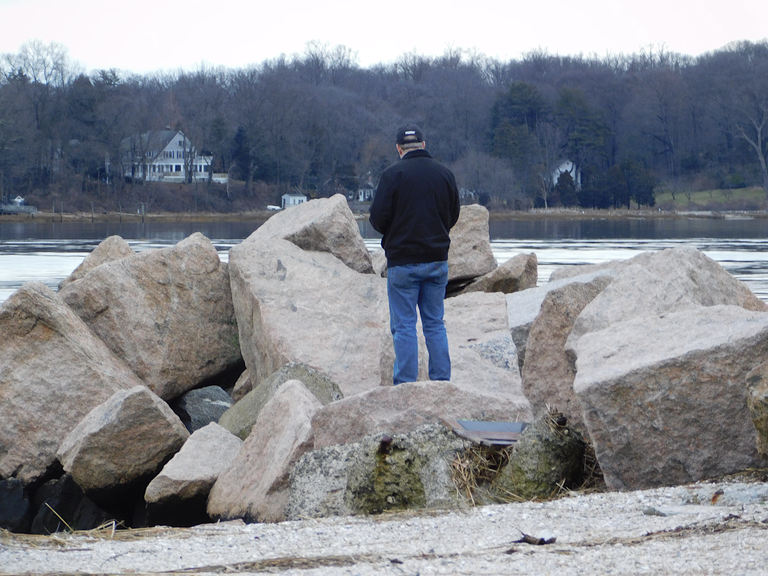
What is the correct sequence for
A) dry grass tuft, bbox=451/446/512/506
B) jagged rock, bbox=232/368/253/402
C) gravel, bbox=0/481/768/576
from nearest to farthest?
gravel, bbox=0/481/768/576 < dry grass tuft, bbox=451/446/512/506 < jagged rock, bbox=232/368/253/402

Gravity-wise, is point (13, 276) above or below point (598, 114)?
below

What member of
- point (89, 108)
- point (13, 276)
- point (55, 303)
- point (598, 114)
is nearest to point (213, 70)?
point (89, 108)

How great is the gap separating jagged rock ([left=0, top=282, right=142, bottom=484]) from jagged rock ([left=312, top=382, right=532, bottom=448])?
298cm

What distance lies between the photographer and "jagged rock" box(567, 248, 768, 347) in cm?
542

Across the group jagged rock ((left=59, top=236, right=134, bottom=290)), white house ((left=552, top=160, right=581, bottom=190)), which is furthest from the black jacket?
white house ((left=552, top=160, right=581, bottom=190))

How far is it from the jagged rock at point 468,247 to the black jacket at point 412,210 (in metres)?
3.76

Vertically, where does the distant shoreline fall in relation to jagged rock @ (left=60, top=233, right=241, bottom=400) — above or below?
above

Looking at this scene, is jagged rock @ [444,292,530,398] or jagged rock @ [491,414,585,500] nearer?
jagged rock @ [491,414,585,500]

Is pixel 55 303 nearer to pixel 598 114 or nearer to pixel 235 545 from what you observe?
pixel 235 545

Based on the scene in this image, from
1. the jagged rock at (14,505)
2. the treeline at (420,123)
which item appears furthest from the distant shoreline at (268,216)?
the jagged rock at (14,505)

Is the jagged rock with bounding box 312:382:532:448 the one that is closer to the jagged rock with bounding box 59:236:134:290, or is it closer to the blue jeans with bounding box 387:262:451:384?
the blue jeans with bounding box 387:262:451:384

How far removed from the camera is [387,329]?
761cm

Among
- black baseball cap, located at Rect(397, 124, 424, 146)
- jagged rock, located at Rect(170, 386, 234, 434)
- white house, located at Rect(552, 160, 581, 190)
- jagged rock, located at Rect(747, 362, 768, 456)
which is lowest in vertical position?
jagged rock, located at Rect(170, 386, 234, 434)

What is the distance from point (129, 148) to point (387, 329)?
8123cm
